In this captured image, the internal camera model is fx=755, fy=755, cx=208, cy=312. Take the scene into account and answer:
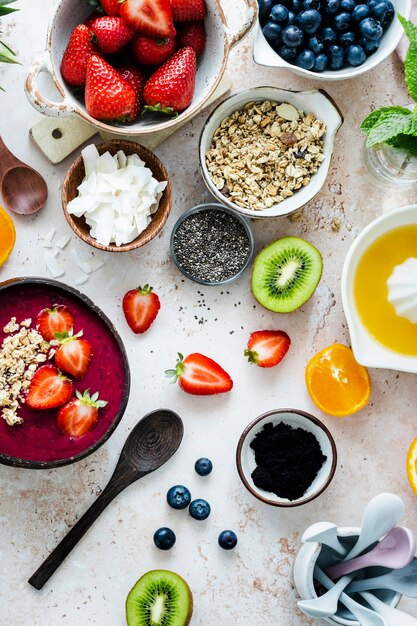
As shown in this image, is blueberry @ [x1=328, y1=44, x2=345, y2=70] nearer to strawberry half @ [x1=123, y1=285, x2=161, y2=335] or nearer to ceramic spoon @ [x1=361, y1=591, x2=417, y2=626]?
strawberry half @ [x1=123, y1=285, x2=161, y2=335]

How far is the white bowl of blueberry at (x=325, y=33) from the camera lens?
6.84 feet

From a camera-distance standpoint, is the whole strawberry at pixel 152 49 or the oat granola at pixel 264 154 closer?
the whole strawberry at pixel 152 49

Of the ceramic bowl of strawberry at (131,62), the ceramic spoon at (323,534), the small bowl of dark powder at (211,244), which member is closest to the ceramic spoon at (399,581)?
the ceramic spoon at (323,534)

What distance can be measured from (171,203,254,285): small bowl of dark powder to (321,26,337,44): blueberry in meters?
0.55

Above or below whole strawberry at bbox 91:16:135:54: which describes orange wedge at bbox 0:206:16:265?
below

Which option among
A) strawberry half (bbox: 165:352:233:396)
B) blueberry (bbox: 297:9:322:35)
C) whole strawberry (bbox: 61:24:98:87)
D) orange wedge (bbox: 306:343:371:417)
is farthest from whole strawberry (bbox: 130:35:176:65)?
orange wedge (bbox: 306:343:371:417)

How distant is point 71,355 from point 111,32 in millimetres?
848

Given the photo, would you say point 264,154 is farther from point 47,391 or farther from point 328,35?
point 47,391

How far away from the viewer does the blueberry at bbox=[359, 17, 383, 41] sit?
81.7 inches

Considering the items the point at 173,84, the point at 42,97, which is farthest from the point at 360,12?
the point at 42,97

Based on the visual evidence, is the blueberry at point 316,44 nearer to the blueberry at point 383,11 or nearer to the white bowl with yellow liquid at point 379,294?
the blueberry at point 383,11

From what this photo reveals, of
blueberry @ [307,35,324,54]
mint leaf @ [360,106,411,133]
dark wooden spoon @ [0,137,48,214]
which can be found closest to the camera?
mint leaf @ [360,106,411,133]

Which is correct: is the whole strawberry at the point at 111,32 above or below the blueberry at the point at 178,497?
above

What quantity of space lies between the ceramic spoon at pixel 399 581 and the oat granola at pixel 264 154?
108 centimetres
